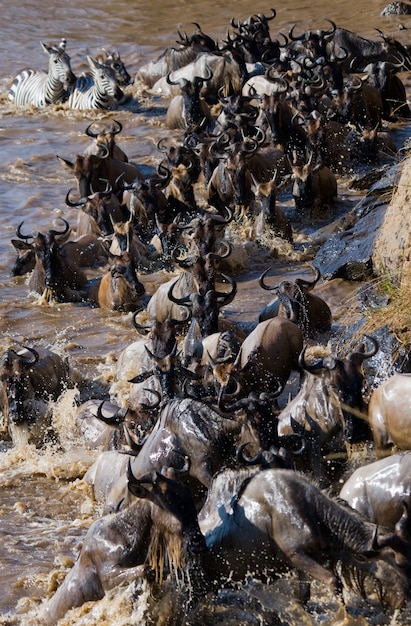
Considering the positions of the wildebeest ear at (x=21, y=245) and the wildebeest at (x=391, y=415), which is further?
the wildebeest ear at (x=21, y=245)

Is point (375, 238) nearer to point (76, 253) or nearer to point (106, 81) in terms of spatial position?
point (76, 253)

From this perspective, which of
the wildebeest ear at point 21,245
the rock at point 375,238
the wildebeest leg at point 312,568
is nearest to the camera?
the wildebeest leg at point 312,568

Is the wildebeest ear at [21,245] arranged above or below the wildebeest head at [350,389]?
below

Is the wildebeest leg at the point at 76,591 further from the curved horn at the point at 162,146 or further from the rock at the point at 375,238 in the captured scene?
the curved horn at the point at 162,146

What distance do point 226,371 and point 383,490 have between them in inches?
82.6

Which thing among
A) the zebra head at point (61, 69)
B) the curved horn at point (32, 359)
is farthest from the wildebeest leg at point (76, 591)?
the zebra head at point (61, 69)

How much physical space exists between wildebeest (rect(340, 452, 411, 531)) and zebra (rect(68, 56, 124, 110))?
14052 millimetres

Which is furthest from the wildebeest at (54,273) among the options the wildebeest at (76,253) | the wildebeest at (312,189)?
the wildebeest at (312,189)

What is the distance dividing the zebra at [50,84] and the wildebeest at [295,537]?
15227mm

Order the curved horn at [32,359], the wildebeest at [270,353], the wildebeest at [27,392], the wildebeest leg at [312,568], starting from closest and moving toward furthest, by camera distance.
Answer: the wildebeest leg at [312,568], the wildebeest at [270,353], the wildebeest at [27,392], the curved horn at [32,359]

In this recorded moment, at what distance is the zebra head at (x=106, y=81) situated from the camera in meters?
20.2

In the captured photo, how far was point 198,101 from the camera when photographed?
725 inches

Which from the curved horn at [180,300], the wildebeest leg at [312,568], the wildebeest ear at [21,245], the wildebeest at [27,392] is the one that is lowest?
the wildebeest at [27,392]

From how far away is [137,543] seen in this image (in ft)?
21.8
